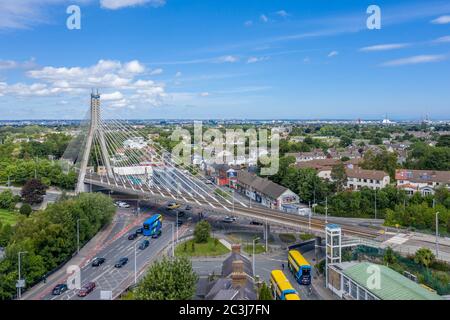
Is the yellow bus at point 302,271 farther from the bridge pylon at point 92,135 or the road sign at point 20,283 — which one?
the bridge pylon at point 92,135

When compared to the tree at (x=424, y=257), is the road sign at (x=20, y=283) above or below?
below

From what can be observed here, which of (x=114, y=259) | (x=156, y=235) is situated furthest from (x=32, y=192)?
(x=114, y=259)

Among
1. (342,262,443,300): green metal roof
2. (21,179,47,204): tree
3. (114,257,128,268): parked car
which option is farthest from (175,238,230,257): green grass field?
(21,179,47,204): tree

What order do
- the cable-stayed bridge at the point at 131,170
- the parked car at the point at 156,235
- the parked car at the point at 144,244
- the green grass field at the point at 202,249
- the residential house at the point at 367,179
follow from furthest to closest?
the residential house at the point at 367,179, the cable-stayed bridge at the point at 131,170, the parked car at the point at 156,235, the parked car at the point at 144,244, the green grass field at the point at 202,249

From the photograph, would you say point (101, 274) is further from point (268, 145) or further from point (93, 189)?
point (268, 145)

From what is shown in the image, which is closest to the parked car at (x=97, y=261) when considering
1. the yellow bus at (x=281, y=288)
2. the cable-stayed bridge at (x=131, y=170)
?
the cable-stayed bridge at (x=131, y=170)

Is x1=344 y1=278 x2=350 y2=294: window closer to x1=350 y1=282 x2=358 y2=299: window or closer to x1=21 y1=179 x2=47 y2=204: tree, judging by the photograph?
x1=350 y1=282 x2=358 y2=299: window
